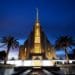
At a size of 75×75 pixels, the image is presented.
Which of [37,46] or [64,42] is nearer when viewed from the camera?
[64,42]

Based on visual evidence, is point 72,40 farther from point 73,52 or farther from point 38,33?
point 73,52

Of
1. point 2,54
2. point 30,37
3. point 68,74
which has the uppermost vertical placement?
point 30,37

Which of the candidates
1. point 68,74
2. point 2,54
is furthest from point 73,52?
point 68,74

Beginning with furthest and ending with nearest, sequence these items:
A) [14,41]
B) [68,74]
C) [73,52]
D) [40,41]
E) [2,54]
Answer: [73,52], [40,41], [2,54], [14,41], [68,74]

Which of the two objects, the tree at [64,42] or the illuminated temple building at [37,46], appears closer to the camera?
the tree at [64,42]

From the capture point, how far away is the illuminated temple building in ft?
329

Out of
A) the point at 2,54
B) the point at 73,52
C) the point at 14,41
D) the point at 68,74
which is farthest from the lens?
the point at 73,52

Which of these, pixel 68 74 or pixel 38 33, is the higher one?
pixel 38 33

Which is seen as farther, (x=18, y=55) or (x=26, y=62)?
(x=18, y=55)

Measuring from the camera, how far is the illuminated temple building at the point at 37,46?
10025 cm

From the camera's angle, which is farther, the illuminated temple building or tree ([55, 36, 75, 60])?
the illuminated temple building

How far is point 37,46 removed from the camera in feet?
329

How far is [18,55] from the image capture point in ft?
355

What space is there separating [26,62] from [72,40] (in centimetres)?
1512
